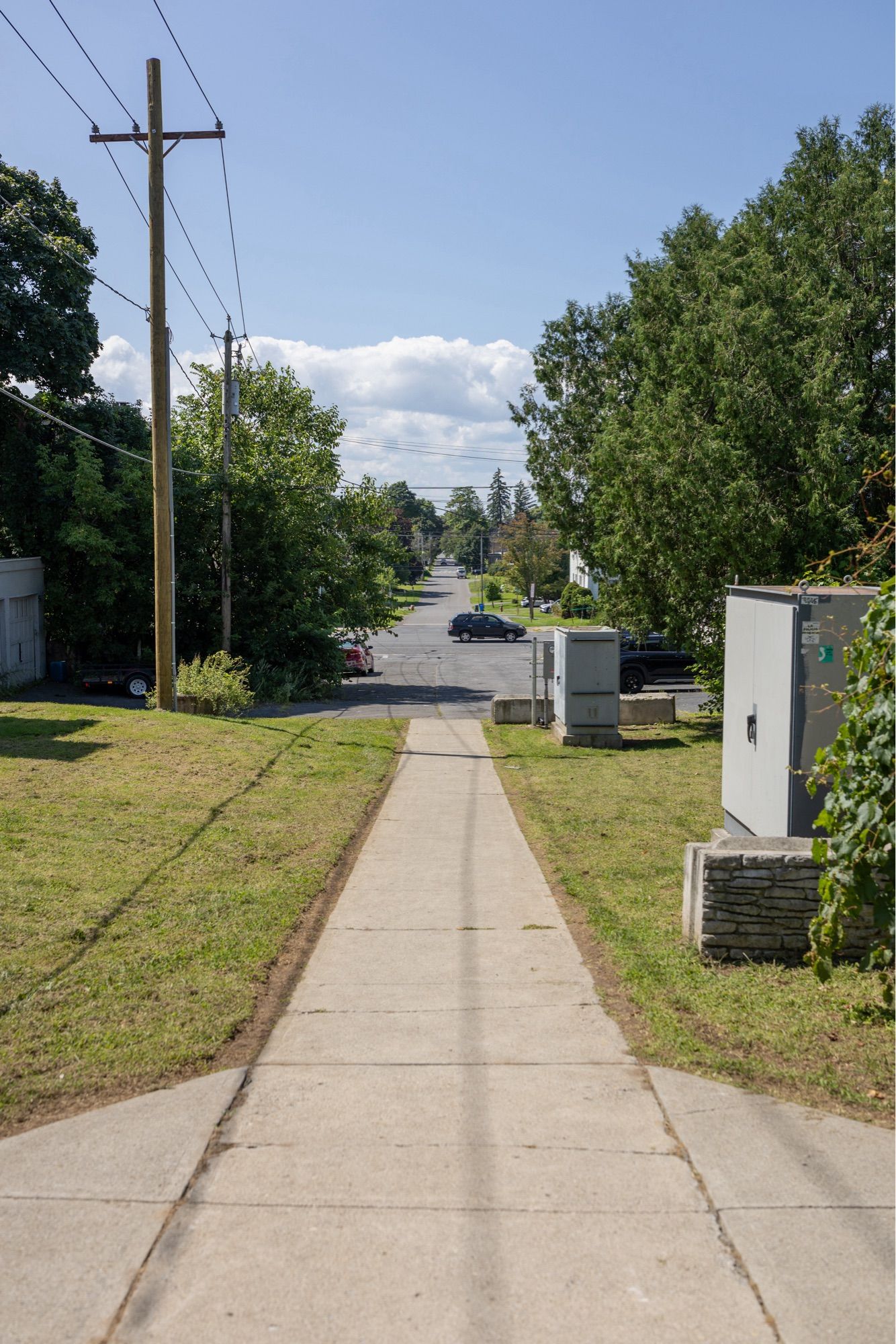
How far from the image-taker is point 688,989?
626cm

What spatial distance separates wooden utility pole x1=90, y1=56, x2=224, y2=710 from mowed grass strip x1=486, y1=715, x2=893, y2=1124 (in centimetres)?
882

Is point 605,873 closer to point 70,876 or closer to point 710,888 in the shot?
point 710,888

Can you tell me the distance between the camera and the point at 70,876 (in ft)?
27.8

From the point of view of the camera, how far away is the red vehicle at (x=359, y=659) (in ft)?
114

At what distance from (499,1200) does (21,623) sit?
26.6 m

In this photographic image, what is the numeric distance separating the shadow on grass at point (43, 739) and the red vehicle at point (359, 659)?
57.2 ft

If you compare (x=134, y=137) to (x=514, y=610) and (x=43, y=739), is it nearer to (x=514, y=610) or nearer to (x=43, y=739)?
(x=43, y=739)

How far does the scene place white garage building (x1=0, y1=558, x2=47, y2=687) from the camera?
2684 cm

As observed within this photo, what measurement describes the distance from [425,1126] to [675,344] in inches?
628

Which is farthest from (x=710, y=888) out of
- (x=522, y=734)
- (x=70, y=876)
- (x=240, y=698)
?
(x=240, y=698)

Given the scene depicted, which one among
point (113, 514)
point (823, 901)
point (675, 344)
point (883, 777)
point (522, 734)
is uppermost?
point (675, 344)

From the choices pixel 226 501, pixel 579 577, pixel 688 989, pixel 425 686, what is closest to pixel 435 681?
pixel 425 686

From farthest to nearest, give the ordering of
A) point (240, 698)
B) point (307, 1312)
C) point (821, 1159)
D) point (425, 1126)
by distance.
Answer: point (240, 698), point (425, 1126), point (821, 1159), point (307, 1312)

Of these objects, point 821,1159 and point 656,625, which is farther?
point 656,625
